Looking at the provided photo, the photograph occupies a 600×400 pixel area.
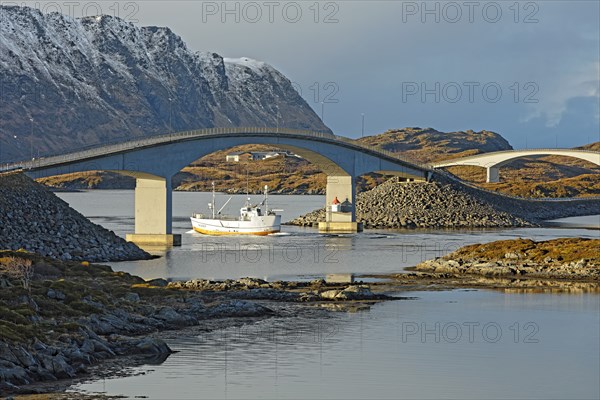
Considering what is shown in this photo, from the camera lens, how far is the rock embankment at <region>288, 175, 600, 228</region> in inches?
5379

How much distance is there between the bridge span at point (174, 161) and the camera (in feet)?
302

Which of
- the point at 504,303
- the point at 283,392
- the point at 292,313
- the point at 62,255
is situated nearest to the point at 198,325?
the point at 292,313

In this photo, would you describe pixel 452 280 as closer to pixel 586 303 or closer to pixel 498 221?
pixel 586 303

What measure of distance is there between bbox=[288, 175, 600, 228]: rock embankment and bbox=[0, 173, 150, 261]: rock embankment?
60.9 meters

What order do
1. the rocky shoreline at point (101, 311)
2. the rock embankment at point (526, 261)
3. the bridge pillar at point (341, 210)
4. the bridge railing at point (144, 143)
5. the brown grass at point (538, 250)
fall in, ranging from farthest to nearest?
the bridge pillar at point (341, 210), the bridge railing at point (144, 143), the brown grass at point (538, 250), the rock embankment at point (526, 261), the rocky shoreline at point (101, 311)

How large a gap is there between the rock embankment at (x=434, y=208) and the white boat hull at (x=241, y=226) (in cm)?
2274

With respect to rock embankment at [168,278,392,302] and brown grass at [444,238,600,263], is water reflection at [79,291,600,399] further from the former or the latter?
brown grass at [444,238,600,263]

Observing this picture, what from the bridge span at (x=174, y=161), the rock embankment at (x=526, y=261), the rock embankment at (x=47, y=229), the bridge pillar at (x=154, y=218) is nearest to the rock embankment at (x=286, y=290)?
the rock embankment at (x=526, y=261)

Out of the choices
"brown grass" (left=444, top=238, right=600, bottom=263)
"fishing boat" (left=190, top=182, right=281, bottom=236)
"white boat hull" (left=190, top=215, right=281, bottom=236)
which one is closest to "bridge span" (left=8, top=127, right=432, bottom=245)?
"fishing boat" (left=190, top=182, right=281, bottom=236)

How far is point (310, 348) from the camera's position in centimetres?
4016

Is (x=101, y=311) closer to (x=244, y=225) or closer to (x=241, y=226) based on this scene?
(x=244, y=225)

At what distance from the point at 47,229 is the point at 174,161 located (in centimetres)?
2970

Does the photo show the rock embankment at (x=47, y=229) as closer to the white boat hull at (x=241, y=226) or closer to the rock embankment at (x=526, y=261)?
the rock embankment at (x=526, y=261)

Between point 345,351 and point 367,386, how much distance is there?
5992mm
